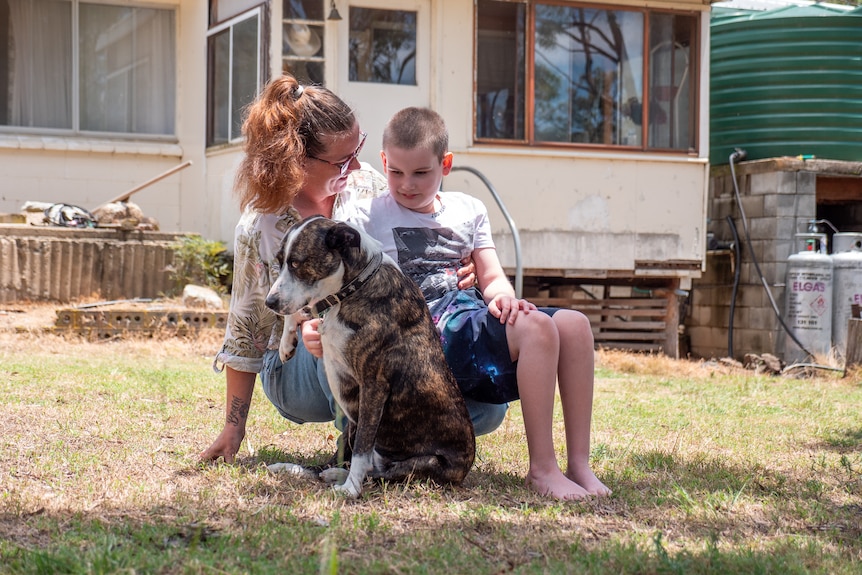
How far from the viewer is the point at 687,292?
37.1 ft

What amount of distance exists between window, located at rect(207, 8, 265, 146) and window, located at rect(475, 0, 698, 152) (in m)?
2.30

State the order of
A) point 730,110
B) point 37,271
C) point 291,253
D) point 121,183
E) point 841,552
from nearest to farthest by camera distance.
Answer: point 841,552
point 291,253
point 37,271
point 121,183
point 730,110

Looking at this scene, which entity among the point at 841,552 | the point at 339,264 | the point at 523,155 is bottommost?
the point at 841,552

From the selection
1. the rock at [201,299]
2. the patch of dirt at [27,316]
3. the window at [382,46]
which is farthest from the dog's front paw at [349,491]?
the window at [382,46]

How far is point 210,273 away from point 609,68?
4732mm

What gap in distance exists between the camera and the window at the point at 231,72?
411 inches

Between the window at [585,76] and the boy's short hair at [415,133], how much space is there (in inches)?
274

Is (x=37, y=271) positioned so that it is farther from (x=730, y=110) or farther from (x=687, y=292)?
(x=730, y=110)

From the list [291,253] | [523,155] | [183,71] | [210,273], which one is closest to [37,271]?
[210,273]

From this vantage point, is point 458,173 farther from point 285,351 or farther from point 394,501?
point 394,501

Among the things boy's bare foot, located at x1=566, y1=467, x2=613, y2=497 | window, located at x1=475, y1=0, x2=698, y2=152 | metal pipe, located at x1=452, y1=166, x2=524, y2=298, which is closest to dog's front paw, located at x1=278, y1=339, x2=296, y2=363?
boy's bare foot, located at x1=566, y1=467, x2=613, y2=497

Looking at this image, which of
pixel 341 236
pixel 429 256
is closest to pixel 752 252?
pixel 429 256

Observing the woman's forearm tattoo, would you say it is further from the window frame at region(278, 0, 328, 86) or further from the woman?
the window frame at region(278, 0, 328, 86)

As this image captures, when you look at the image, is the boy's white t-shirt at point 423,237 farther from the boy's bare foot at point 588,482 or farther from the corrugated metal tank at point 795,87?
the corrugated metal tank at point 795,87
